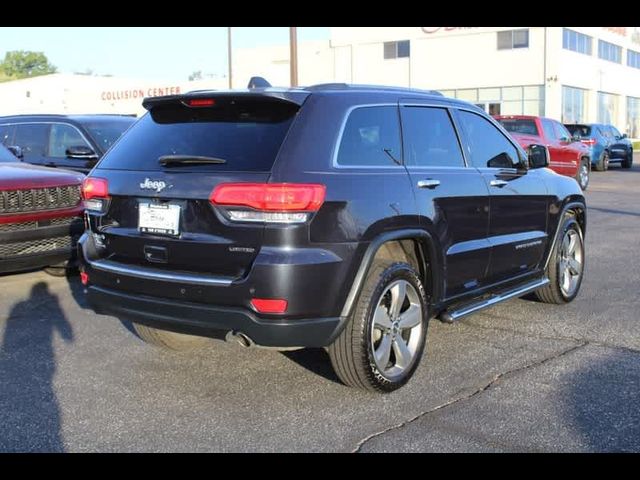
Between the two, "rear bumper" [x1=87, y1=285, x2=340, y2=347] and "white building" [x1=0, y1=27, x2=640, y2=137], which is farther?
"white building" [x1=0, y1=27, x2=640, y2=137]

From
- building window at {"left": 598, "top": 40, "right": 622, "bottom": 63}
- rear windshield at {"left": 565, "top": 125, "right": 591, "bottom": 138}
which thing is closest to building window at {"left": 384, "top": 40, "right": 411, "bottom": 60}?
building window at {"left": 598, "top": 40, "right": 622, "bottom": 63}

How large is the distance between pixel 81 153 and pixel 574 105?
40.3m

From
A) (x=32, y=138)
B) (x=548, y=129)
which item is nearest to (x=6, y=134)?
(x=32, y=138)

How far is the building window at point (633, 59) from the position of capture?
52781 millimetres

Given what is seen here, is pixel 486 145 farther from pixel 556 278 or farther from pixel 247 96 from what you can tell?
pixel 247 96

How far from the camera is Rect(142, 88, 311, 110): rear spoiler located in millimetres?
4090

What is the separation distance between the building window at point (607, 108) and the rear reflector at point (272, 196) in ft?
160

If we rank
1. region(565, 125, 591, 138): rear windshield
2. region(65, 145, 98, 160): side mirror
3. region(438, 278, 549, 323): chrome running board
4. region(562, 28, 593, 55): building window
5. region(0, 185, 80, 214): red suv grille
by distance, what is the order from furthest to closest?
1. region(562, 28, 593, 55): building window
2. region(565, 125, 591, 138): rear windshield
3. region(65, 145, 98, 160): side mirror
4. region(0, 185, 80, 214): red suv grille
5. region(438, 278, 549, 323): chrome running board

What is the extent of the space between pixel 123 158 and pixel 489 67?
41236 mm

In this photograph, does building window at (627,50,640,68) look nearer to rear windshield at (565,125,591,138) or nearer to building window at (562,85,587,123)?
building window at (562,85,587,123)

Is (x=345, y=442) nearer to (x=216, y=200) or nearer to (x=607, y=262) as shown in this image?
(x=216, y=200)

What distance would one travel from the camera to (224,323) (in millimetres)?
3865

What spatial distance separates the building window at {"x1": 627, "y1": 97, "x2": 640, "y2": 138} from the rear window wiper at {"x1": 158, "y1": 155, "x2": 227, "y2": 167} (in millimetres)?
55847
